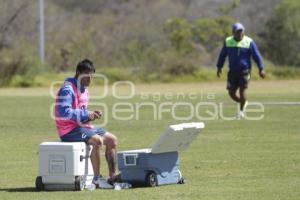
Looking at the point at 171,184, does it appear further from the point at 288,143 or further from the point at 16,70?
the point at 16,70

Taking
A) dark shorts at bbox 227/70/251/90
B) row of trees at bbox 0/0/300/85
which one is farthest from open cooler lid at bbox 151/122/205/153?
row of trees at bbox 0/0/300/85

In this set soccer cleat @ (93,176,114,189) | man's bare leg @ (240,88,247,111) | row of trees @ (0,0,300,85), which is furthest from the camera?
row of trees @ (0,0,300,85)

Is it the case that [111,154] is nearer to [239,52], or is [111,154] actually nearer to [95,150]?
[95,150]

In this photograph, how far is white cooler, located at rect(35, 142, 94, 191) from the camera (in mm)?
12852

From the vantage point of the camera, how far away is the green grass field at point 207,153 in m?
12.4

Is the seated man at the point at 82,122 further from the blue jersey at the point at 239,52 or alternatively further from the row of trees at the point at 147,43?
the row of trees at the point at 147,43

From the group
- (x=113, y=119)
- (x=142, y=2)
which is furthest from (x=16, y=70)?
(x=142, y=2)

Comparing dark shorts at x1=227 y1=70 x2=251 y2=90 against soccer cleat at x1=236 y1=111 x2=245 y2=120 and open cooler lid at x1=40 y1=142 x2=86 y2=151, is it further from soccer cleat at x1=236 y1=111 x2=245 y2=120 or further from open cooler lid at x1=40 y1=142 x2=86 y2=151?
open cooler lid at x1=40 y1=142 x2=86 y2=151

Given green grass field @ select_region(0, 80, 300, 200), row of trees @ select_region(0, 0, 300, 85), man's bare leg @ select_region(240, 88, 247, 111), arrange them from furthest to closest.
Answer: row of trees @ select_region(0, 0, 300, 85) < man's bare leg @ select_region(240, 88, 247, 111) < green grass field @ select_region(0, 80, 300, 200)

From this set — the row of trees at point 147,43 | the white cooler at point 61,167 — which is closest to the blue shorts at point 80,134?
the white cooler at point 61,167

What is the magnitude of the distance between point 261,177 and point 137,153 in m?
1.71

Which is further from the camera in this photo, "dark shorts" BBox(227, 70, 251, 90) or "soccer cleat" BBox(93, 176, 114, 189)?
"dark shorts" BBox(227, 70, 251, 90)

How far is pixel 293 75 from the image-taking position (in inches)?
2119

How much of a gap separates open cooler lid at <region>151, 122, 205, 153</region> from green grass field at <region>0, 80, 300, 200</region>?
0.48 metres
